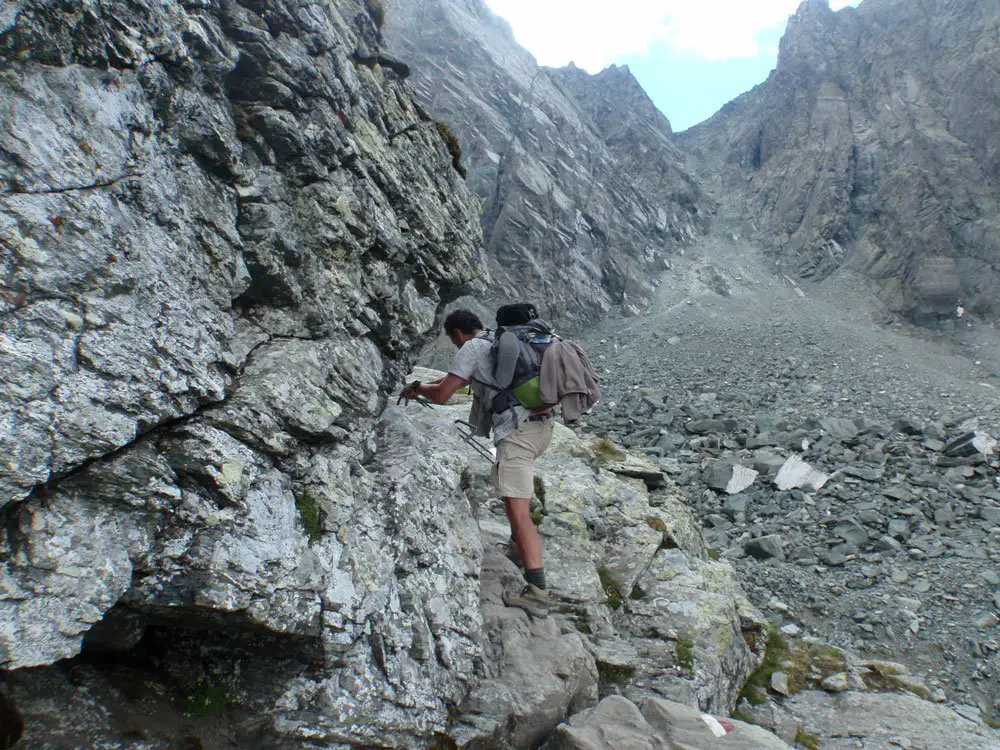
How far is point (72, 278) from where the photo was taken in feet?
13.3

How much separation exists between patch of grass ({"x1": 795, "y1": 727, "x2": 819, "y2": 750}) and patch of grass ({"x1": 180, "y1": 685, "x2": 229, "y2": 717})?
6367 millimetres

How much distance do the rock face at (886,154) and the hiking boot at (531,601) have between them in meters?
63.0

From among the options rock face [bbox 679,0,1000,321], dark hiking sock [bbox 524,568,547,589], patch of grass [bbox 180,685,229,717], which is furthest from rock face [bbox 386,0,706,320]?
patch of grass [bbox 180,685,229,717]

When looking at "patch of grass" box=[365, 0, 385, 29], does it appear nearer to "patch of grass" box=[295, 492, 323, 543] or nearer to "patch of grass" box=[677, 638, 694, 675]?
"patch of grass" box=[295, 492, 323, 543]

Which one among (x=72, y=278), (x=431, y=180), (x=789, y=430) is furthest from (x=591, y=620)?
(x=789, y=430)

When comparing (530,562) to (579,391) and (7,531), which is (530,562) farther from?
(7,531)

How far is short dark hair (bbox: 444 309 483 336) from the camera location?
7.24m

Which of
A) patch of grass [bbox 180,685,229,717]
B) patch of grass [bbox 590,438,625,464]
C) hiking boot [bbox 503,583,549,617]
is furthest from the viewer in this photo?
patch of grass [bbox 590,438,625,464]

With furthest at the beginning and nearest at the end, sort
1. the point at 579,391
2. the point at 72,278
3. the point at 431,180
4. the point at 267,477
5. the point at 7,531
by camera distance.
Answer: the point at 431,180 < the point at 579,391 < the point at 267,477 < the point at 72,278 < the point at 7,531

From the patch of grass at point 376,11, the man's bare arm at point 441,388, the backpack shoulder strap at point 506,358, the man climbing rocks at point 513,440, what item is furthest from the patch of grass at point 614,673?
the patch of grass at point 376,11

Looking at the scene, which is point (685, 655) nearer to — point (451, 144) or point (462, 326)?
point (462, 326)

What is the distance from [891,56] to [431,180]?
87.6 meters

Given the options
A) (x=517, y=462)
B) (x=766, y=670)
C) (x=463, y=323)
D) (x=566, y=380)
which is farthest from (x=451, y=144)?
(x=766, y=670)

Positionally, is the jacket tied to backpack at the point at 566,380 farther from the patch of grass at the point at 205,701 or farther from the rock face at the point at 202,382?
the patch of grass at the point at 205,701
